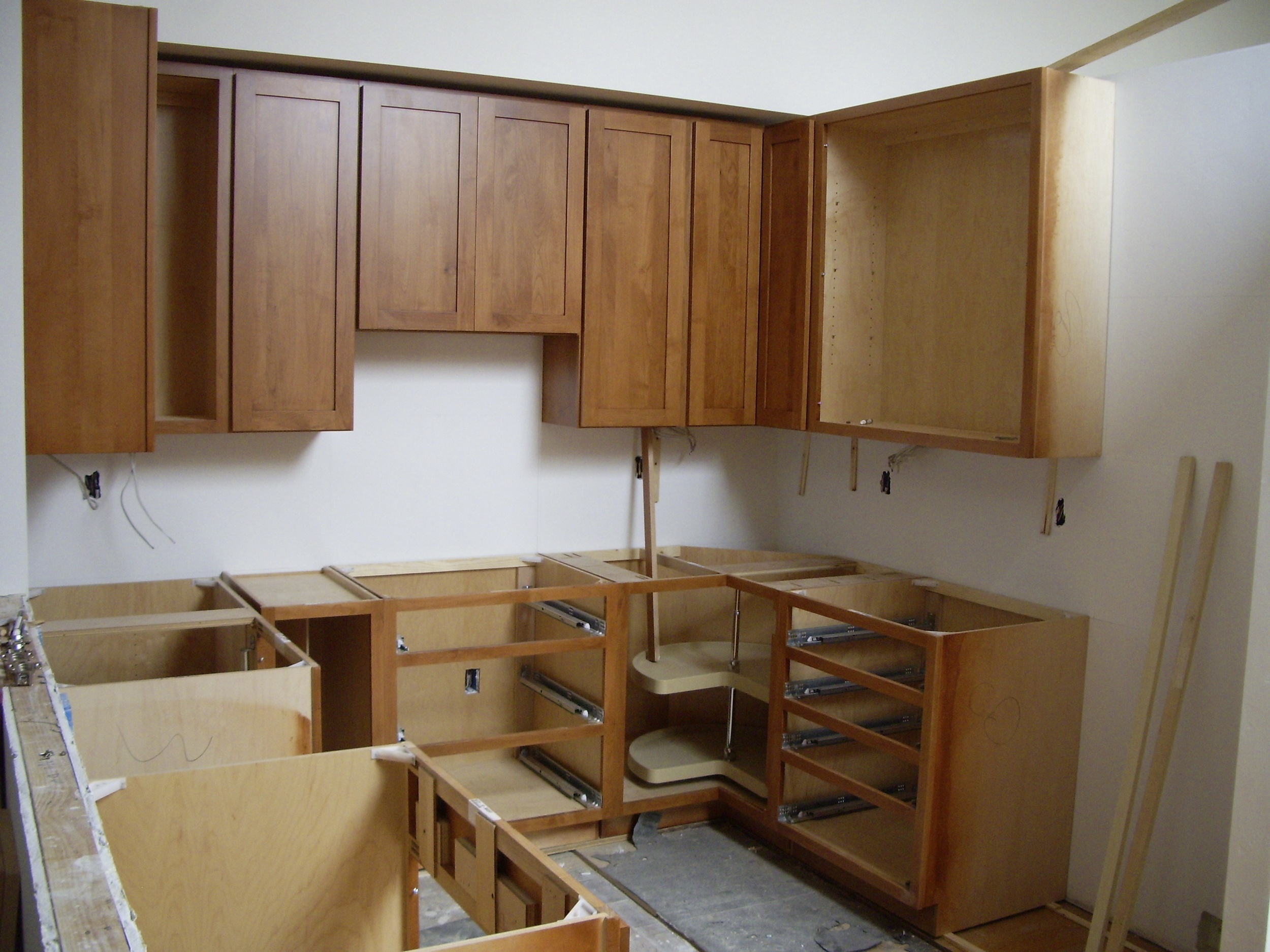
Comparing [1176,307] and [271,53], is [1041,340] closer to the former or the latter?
[1176,307]

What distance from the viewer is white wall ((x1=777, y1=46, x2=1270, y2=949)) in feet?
A: 9.47

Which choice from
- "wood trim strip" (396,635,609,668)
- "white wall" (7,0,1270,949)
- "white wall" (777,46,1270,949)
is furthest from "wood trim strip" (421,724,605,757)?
"white wall" (777,46,1270,949)

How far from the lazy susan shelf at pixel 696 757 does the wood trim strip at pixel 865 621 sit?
65 cm

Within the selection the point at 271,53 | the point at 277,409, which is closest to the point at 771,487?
the point at 277,409

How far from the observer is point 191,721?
8.29ft

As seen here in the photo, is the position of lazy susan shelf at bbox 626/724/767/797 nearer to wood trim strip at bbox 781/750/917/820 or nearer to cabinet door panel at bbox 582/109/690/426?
wood trim strip at bbox 781/750/917/820

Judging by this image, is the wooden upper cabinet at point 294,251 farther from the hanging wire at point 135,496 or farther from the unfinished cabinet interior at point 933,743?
the unfinished cabinet interior at point 933,743

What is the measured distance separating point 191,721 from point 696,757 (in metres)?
1.92

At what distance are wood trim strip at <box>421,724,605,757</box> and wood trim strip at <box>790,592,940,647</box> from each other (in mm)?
761

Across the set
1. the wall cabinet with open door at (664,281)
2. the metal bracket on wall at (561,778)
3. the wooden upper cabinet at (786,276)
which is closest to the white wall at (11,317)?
the wall cabinet with open door at (664,281)

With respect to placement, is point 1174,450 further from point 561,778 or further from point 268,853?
point 268,853

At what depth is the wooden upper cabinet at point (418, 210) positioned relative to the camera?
3.42m

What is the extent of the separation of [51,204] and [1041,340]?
2594mm

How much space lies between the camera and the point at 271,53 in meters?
3.29
